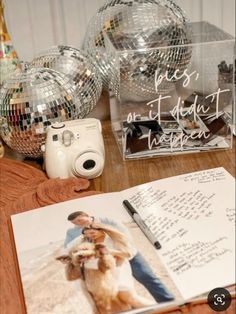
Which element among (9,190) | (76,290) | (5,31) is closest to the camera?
(76,290)

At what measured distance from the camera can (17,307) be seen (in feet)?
1.49

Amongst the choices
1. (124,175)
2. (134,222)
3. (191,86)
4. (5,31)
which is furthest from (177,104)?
(5,31)

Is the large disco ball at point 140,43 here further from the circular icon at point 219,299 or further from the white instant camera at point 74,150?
the circular icon at point 219,299

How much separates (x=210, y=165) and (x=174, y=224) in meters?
0.18

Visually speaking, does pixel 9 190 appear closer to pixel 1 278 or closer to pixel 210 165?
pixel 1 278

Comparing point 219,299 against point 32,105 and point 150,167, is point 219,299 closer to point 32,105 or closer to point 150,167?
point 150,167

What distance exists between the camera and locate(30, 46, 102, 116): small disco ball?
761 mm

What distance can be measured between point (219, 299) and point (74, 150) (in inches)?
12.3

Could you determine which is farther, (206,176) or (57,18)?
(57,18)

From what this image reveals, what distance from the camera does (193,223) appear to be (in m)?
0.52

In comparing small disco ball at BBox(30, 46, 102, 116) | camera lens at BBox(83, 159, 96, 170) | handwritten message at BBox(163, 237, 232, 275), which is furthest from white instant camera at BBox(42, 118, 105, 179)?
handwritten message at BBox(163, 237, 232, 275)

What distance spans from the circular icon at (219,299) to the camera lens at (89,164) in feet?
0.95

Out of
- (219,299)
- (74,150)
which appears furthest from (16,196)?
(219,299)

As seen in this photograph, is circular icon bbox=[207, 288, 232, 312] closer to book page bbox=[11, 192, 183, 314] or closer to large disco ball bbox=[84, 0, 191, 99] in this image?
book page bbox=[11, 192, 183, 314]
